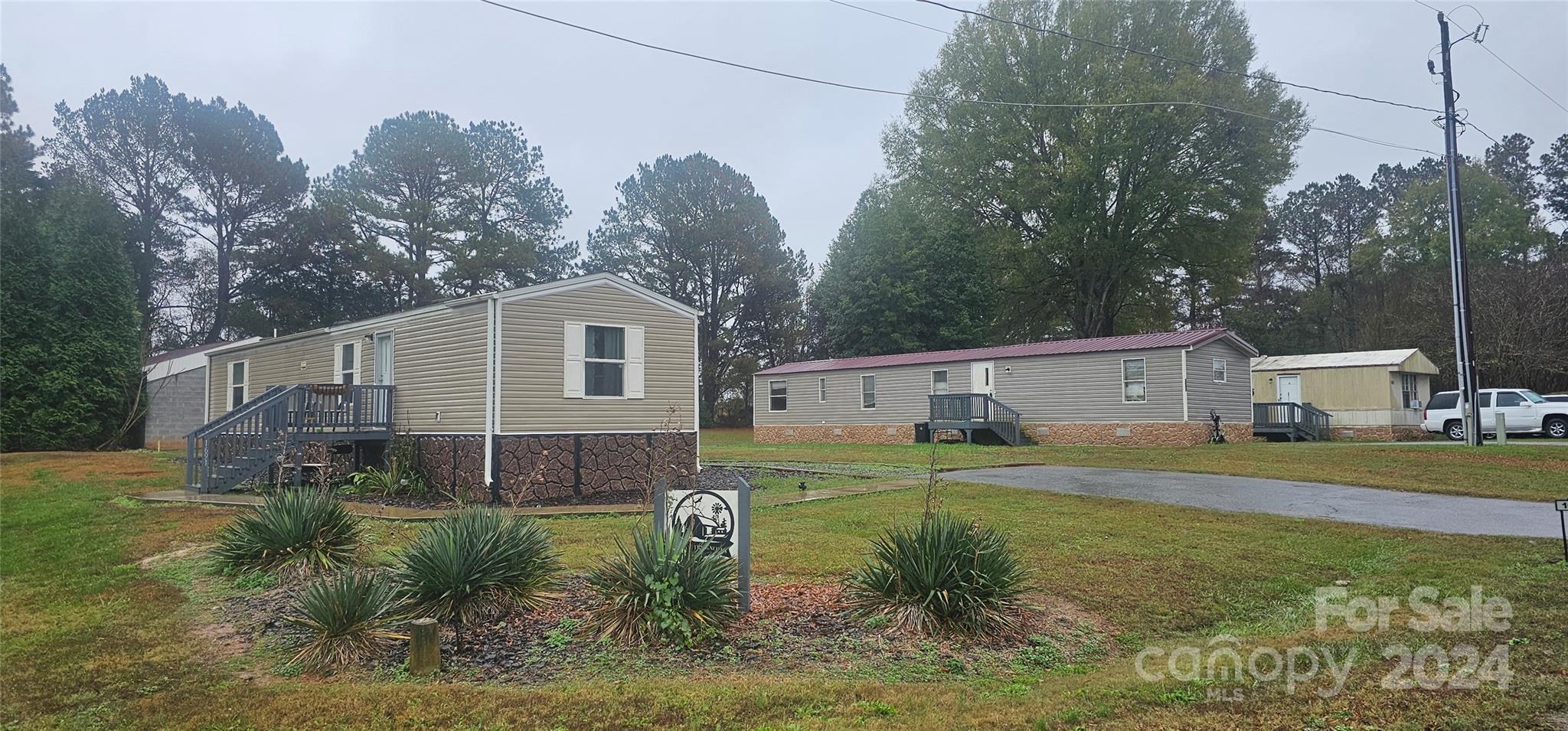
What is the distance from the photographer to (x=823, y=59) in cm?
1377

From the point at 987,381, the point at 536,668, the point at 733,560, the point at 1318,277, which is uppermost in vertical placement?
the point at 1318,277

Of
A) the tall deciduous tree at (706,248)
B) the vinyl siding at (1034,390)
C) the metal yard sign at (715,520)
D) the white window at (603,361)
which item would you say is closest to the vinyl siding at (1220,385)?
the vinyl siding at (1034,390)

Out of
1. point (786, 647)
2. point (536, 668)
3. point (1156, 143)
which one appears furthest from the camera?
point (1156, 143)

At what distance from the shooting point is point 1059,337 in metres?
46.2

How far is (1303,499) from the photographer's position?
1222cm

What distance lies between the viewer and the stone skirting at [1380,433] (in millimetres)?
27281

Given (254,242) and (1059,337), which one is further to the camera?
(1059,337)

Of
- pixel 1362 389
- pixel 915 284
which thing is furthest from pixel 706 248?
pixel 1362 389

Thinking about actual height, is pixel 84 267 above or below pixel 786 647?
above

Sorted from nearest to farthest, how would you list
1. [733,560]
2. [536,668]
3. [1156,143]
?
1. [536,668]
2. [733,560]
3. [1156,143]

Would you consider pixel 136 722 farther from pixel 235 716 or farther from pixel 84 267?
pixel 84 267

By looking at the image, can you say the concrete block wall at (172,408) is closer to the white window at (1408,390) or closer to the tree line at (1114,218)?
the tree line at (1114,218)

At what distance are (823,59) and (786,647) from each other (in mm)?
10660

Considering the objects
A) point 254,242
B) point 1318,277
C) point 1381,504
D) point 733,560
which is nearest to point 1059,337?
point 1318,277
